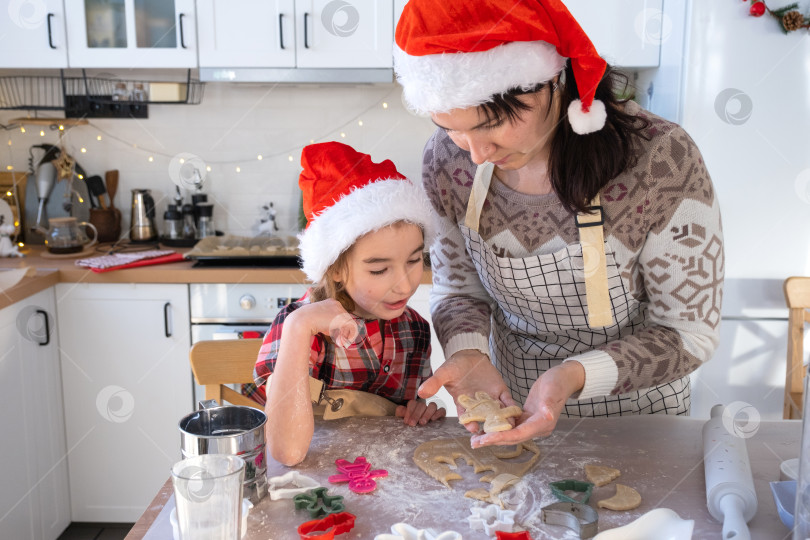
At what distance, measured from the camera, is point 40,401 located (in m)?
2.22

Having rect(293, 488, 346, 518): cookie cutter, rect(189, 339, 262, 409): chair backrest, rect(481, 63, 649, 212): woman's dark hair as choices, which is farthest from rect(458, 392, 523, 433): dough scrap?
rect(189, 339, 262, 409): chair backrest

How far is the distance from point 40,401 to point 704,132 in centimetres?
216

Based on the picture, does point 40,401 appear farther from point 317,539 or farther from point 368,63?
point 317,539

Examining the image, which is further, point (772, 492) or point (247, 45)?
point (247, 45)

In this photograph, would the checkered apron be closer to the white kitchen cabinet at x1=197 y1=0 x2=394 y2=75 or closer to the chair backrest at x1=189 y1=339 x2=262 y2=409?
the chair backrest at x1=189 y1=339 x2=262 y2=409

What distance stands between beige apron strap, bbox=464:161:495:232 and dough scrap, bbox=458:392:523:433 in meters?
0.32

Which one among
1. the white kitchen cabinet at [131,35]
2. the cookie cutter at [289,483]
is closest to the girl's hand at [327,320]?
the cookie cutter at [289,483]

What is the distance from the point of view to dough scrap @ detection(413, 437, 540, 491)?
3.27ft

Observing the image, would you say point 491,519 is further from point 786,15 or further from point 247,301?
point 786,15

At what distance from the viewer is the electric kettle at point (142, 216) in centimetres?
272

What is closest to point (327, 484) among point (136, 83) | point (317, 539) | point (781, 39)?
point (317, 539)

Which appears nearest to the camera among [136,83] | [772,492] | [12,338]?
[772,492]

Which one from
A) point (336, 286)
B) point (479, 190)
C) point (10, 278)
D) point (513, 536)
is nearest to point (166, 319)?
point (10, 278)

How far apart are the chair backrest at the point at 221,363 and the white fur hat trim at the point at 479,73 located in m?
0.62
